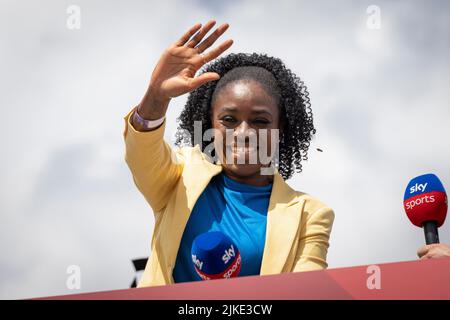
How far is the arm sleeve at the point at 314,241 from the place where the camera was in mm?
3592

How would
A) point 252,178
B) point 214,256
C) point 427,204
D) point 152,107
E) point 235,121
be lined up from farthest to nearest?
point 252,178 < point 235,121 < point 152,107 < point 427,204 < point 214,256

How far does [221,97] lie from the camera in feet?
13.2

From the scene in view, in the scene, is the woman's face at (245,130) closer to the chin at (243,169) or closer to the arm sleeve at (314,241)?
the chin at (243,169)

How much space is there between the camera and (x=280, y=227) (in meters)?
3.55

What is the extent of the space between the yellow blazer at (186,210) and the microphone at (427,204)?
0.56 meters

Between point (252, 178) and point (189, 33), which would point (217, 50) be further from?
point (252, 178)

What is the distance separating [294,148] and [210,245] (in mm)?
1953

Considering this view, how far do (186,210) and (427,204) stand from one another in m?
1.25

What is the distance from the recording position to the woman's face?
3.75 m

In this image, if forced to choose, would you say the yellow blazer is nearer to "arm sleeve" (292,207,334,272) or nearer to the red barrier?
"arm sleeve" (292,207,334,272)

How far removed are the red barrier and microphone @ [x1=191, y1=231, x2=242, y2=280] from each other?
54cm

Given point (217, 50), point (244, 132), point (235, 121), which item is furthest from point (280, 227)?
point (217, 50)
